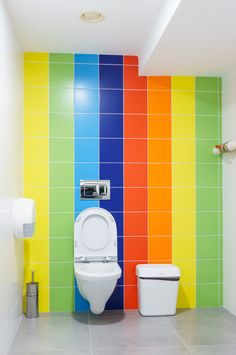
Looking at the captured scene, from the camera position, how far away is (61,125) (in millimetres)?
3756

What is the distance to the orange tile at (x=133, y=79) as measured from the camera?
3.84 meters

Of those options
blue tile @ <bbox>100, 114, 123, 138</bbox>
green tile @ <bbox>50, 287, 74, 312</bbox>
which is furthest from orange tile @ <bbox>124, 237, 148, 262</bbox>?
blue tile @ <bbox>100, 114, 123, 138</bbox>

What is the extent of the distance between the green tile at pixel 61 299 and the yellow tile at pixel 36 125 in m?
1.38

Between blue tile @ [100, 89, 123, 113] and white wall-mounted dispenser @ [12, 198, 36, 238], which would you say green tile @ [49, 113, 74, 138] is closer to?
blue tile @ [100, 89, 123, 113]

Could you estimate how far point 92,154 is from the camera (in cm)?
378

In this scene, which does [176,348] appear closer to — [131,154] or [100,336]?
[100,336]

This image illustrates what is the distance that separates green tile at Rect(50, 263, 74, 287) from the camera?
12.1 ft

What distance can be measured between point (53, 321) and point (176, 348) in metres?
1.09

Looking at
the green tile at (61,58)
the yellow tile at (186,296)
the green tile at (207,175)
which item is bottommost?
the yellow tile at (186,296)

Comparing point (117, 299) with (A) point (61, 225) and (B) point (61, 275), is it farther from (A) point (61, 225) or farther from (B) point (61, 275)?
(A) point (61, 225)

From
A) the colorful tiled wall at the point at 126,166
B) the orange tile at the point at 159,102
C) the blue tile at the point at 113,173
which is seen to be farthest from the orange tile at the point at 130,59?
the blue tile at the point at 113,173

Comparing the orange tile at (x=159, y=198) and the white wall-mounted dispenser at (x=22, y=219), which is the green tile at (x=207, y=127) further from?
the white wall-mounted dispenser at (x=22, y=219)

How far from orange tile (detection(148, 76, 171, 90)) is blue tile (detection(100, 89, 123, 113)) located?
0.29 m

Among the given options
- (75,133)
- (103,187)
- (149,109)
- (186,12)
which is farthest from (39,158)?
(186,12)
